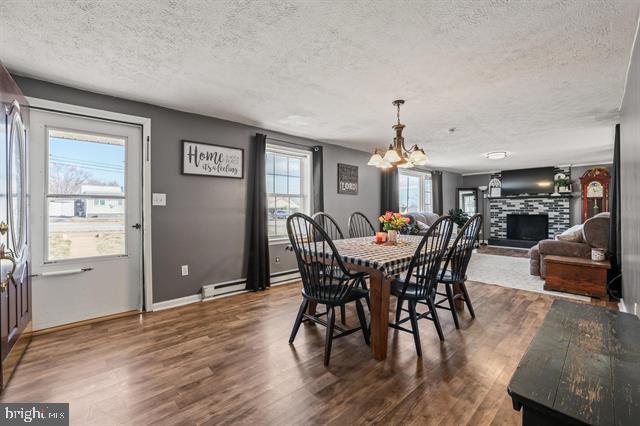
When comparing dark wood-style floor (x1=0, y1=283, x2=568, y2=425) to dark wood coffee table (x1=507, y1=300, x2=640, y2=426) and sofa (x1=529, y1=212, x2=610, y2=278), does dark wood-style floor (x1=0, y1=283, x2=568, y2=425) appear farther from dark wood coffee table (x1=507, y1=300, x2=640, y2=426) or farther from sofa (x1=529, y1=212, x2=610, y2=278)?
sofa (x1=529, y1=212, x2=610, y2=278)

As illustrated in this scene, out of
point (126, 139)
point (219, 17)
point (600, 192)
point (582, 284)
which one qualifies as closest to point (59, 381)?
point (126, 139)

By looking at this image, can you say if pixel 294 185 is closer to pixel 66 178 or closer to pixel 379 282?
pixel 66 178

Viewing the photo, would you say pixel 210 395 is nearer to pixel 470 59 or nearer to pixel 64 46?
pixel 64 46

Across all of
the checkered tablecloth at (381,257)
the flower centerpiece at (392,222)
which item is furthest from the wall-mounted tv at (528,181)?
the checkered tablecloth at (381,257)

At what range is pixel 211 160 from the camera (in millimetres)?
3588

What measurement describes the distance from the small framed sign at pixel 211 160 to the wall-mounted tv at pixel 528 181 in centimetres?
767

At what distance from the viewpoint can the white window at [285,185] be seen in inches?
172

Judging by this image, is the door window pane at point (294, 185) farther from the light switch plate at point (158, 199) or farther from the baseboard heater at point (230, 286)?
the light switch plate at point (158, 199)

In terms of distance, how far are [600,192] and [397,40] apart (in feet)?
24.2

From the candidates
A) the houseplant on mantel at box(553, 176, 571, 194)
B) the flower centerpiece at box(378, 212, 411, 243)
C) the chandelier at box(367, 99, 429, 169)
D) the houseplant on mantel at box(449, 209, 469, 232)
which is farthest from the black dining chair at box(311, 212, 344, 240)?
the houseplant on mantel at box(553, 176, 571, 194)

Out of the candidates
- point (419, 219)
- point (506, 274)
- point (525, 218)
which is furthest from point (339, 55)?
point (525, 218)

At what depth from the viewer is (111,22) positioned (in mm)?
1796

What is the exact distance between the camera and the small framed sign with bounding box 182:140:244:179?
3.41m

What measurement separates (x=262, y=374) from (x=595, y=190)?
323 inches
